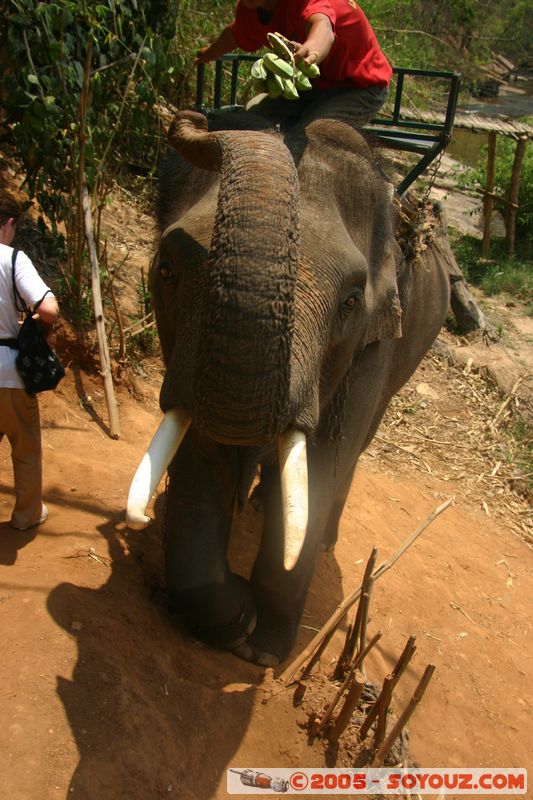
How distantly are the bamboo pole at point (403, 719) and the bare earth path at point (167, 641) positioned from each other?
0.25 meters

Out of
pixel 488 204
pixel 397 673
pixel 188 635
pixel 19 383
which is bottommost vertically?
pixel 188 635

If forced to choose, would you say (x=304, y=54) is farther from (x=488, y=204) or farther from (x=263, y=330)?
(x=488, y=204)

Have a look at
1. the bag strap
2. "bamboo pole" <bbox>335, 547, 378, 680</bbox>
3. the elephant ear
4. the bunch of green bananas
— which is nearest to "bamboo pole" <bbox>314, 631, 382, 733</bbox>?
"bamboo pole" <bbox>335, 547, 378, 680</bbox>

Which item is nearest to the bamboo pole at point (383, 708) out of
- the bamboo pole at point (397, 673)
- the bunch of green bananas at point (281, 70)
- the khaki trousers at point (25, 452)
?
the bamboo pole at point (397, 673)

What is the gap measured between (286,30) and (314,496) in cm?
224

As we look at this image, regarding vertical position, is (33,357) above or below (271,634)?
above

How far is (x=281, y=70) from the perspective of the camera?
3.07 m

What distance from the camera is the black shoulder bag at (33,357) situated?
358 centimetres

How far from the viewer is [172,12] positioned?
621 centimetres

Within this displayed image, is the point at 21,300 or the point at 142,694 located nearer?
the point at 142,694

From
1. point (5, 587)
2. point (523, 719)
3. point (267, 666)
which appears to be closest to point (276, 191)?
point (5, 587)

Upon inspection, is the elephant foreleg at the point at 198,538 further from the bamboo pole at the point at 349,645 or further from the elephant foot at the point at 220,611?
the bamboo pole at the point at 349,645

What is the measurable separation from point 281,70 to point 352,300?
94 centimetres

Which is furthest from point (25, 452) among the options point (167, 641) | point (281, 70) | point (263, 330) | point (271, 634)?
point (281, 70)
